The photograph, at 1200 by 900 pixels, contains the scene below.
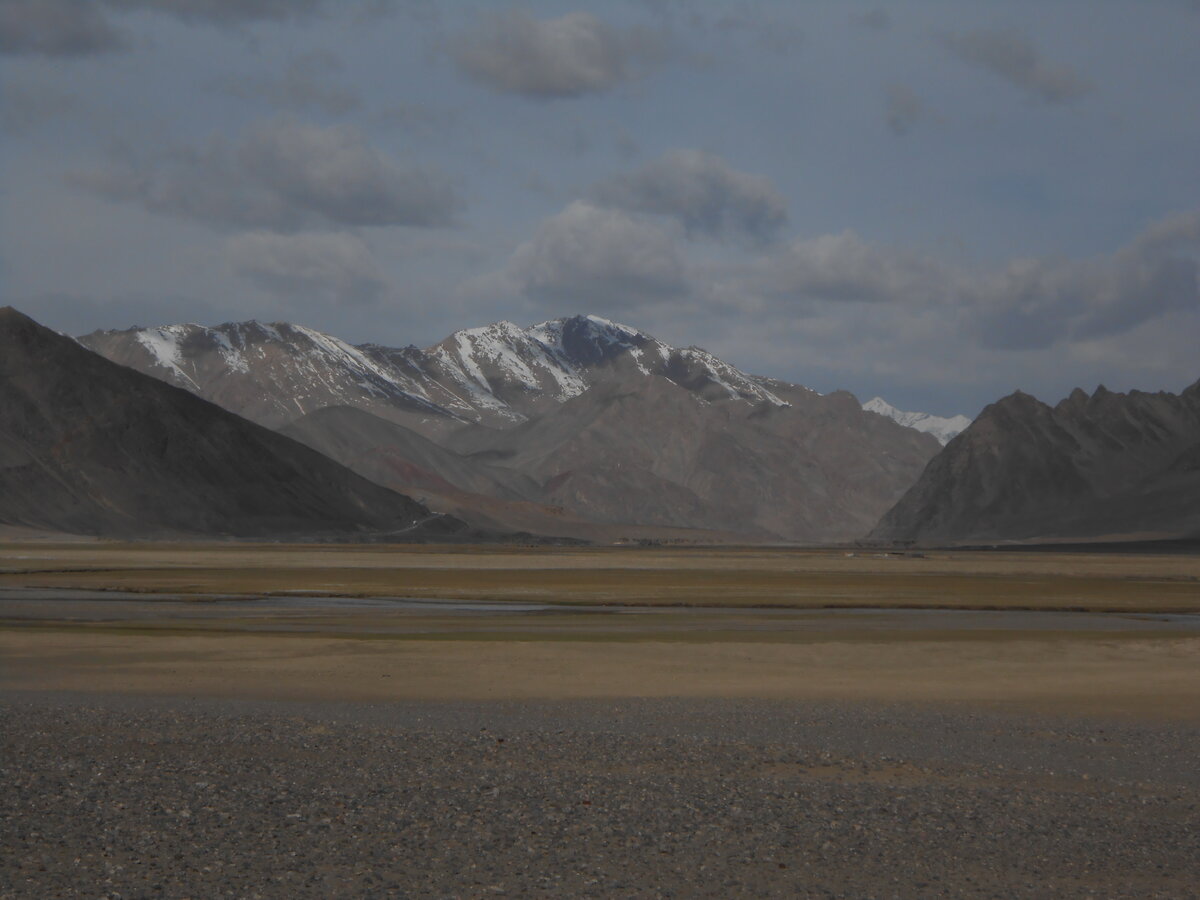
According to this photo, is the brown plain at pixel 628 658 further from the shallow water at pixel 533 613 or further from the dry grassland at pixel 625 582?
the dry grassland at pixel 625 582

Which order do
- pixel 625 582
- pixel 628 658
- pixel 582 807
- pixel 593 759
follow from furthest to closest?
pixel 625 582, pixel 628 658, pixel 593 759, pixel 582 807

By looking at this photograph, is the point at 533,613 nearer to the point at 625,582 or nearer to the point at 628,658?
the point at 628,658

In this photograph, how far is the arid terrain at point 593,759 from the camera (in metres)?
12.6

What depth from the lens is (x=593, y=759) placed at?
59.6 ft

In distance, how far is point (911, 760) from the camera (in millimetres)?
18672

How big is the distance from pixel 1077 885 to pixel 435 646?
24.6 m

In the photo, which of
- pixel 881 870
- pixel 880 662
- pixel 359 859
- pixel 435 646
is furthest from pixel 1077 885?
pixel 435 646

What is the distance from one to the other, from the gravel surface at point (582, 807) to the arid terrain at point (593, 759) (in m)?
0.05

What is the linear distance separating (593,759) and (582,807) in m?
3.16

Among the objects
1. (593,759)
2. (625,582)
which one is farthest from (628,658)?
(625,582)

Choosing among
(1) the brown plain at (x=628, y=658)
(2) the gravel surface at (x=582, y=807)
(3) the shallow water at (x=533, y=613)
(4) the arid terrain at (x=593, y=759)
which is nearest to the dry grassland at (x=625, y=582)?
(1) the brown plain at (x=628, y=658)

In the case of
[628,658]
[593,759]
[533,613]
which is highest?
[593,759]

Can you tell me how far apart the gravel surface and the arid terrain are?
0.17ft

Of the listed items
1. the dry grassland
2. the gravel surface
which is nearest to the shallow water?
the dry grassland
